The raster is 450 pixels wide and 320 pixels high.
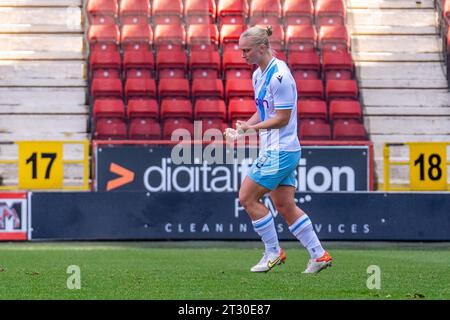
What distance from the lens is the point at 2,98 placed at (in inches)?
814

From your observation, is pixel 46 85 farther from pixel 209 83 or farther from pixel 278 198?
pixel 278 198

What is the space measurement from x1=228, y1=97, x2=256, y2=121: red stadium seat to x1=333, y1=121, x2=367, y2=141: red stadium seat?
1.45 metres

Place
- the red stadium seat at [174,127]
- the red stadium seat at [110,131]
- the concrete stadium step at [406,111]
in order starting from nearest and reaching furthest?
the red stadium seat at [110,131] < the red stadium seat at [174,127] < the concrete stadium step at [406,111]

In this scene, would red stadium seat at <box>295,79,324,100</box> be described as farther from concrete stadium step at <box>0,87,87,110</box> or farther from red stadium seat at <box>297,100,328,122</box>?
concrete stadium step at <box>0,87,87,110</box>

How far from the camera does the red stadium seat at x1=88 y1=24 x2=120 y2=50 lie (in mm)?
21516

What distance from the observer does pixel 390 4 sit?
2331 cm

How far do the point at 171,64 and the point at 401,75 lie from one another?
4.33 m

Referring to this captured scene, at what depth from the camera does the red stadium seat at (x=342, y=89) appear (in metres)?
20.9

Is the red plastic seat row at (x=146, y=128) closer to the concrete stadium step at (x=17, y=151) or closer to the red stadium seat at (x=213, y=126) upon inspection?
the red stadium seat at (x=213, y=126)

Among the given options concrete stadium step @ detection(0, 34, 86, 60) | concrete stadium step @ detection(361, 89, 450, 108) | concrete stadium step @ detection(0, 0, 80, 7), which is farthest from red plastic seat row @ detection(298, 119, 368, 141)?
concrete stadium step @ detection(0, 0, 80, 7)

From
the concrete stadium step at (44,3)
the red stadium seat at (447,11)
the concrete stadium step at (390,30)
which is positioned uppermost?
the concrete stadium step at (44,3)

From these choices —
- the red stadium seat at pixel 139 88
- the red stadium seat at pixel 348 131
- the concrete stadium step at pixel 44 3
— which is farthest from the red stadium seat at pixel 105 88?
the red stadium seat at pixel 348 131

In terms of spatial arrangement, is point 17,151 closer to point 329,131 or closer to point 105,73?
point 105,73

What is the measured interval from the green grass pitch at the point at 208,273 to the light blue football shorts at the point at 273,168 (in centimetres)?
78
